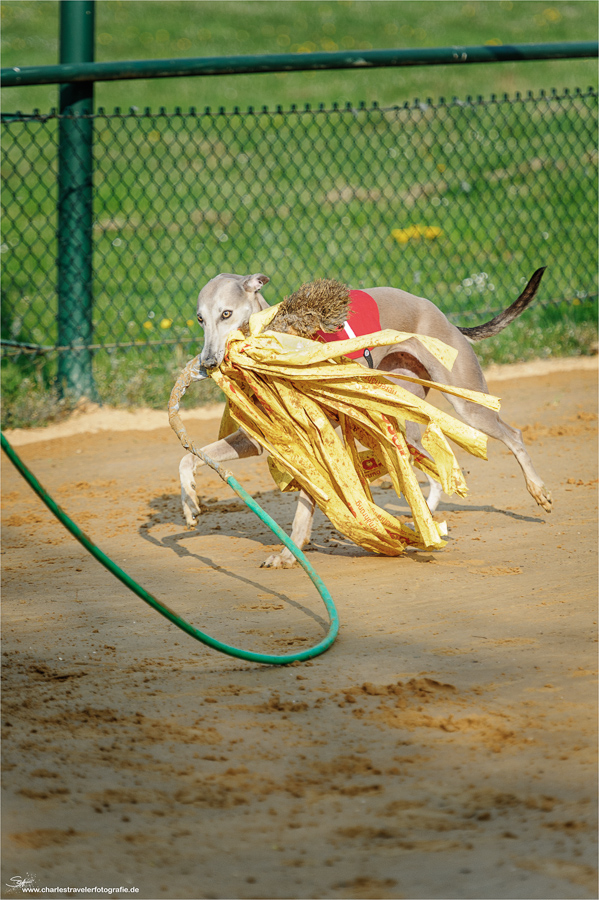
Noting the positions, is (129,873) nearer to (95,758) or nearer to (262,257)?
(95,758)

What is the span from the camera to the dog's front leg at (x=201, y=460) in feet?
13.5

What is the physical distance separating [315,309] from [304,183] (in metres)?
4.38

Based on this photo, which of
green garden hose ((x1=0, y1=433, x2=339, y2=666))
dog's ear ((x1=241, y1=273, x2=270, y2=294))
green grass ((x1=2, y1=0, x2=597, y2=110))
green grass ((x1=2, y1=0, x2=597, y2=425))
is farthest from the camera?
green grass ((x1=2, y1=0, x2=597, y2=110))

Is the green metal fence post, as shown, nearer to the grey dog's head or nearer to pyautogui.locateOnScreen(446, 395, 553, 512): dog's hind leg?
the grey dog's head

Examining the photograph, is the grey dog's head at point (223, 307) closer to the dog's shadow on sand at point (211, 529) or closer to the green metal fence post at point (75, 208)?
the dog's shadow on sand at point (211, 529)

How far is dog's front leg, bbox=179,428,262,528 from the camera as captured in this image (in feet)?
13.5

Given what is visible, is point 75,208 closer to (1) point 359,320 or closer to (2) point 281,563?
(1) point 359,320

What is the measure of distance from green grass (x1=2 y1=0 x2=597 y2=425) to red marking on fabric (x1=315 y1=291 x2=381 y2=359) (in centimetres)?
304

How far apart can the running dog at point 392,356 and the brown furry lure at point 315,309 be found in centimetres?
27

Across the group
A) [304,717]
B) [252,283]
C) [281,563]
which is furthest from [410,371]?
[304,717]
